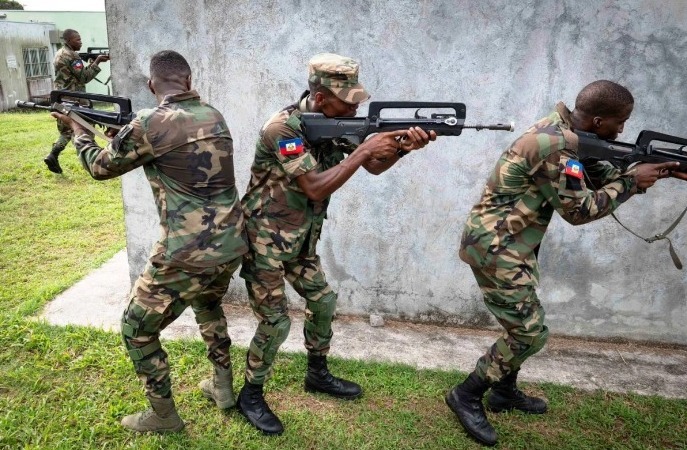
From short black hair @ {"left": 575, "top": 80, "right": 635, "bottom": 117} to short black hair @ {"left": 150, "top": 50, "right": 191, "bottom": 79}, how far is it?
226 centimetres

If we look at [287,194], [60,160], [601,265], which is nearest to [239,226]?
[287,194]

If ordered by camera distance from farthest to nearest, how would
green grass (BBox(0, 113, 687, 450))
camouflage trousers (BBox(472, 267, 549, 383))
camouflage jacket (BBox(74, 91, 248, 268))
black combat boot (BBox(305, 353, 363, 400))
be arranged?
black combat boot (BBox(305, 353, 363, 400))
green grass (BBox(0, 113, 687, 450))
camouflage trousers (BBox(472, 267, 549, 383))
camouflage jacket (BBox(74, 91, 248, 268))

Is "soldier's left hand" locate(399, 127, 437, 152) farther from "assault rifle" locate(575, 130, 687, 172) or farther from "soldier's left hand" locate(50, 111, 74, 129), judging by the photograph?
"soldier's left hand" locate(50, 111, 74, 129)

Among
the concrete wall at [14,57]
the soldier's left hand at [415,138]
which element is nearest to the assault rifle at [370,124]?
the soldier's left hand at [415,138]

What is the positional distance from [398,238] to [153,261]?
7.56 ft

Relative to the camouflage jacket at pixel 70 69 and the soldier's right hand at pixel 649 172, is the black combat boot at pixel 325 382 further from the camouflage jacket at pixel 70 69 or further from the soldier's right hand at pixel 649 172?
the camouflage jacket at pixel 70 69

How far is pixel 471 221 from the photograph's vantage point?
3354 mm

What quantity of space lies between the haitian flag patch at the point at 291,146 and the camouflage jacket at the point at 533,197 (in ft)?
3.89

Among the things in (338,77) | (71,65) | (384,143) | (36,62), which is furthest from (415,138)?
(36,62)

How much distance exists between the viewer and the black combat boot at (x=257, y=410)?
335 cm

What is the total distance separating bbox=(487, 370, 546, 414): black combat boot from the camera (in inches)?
142

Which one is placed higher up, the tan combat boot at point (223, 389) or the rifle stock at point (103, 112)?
the rifle stock at point (103, 112)

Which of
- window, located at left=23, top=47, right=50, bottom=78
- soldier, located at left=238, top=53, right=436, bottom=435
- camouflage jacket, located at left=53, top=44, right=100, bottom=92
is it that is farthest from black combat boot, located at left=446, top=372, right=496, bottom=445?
window, located at left=23, top=47, right=50, bottom=78

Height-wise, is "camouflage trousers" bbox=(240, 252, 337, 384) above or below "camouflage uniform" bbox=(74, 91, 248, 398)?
below
